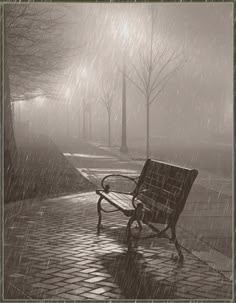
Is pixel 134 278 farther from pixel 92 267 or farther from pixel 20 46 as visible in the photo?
pixel 20 46

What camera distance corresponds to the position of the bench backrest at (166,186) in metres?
5.73

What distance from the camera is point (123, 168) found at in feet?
57.0

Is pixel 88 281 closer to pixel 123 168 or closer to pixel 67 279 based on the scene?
pixel 67 279

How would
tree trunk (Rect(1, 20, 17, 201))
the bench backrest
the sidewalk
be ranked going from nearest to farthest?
the bench backrest, the sidewalk, tree trunk (Rect(1, 20, 17, 201))

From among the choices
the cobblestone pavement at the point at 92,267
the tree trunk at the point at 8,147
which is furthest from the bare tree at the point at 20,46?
the cobblestone pavement at the point at 92,267

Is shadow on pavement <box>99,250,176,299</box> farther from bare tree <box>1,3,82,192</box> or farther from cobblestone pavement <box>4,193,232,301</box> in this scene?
bare tree <box>1,3,82,192</box>

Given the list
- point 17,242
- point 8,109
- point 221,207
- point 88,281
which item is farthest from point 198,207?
point 8,109

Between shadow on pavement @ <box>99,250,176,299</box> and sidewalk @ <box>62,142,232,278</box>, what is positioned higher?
sidewalk @ <box>62,142,232,278</box>

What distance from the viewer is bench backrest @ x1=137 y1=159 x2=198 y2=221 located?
5734 mm

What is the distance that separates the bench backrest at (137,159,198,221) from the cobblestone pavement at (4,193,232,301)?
1.83 feet

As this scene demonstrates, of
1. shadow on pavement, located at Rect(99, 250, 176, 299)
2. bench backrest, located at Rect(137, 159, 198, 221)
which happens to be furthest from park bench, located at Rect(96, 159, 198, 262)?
shadow on pavement, located at Rect(99, 250, 176, 299)

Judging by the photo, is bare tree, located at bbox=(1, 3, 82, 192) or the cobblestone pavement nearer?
the cobblestone pavement

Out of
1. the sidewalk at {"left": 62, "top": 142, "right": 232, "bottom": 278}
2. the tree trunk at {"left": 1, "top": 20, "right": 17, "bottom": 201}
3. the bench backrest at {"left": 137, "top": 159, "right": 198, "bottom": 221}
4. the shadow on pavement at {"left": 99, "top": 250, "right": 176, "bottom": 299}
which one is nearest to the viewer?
the shadow on pavement at {"left": 99, "top": 250, "right": 176, "bottom": 299}

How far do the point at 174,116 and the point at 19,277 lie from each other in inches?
2911
